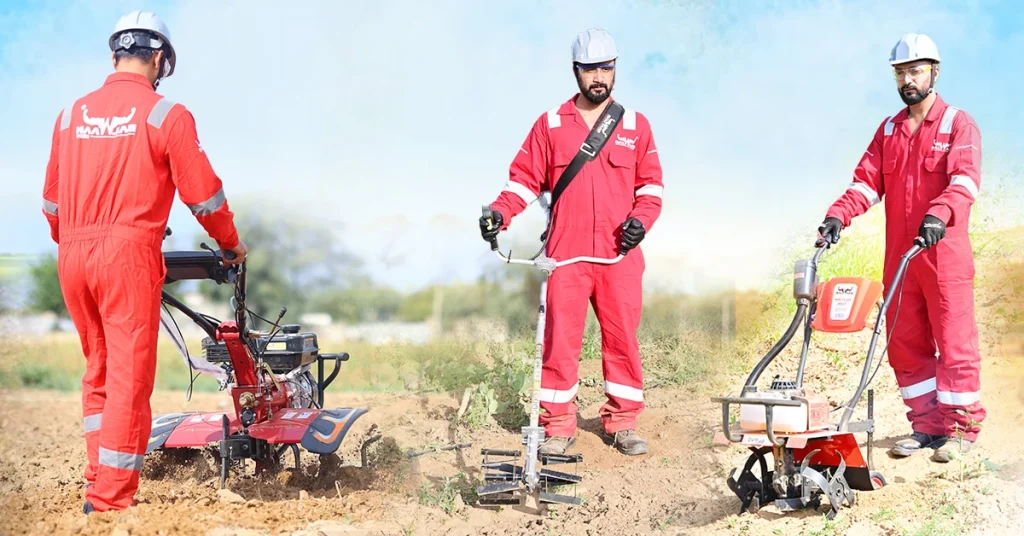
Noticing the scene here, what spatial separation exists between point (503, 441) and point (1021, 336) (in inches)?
186

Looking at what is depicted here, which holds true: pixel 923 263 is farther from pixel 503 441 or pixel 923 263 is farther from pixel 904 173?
pixel 503 441

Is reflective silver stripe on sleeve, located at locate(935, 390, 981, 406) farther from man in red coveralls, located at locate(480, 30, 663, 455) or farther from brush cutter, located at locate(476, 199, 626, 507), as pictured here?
brush cutter, located at locate(476, 199, 626, 507)

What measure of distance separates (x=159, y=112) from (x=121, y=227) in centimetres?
58

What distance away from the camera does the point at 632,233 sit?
19.4 feet

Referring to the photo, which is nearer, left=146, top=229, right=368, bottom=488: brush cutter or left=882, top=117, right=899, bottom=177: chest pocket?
left=146, top=229, right=368, bottom=488: brush cutter

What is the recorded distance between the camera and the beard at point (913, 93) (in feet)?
19.1

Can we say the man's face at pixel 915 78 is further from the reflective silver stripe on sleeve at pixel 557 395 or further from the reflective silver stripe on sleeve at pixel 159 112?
the reflective silver stripe on sleeve at pixel 159 112

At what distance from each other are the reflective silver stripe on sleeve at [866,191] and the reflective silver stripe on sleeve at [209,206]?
12.2 ft

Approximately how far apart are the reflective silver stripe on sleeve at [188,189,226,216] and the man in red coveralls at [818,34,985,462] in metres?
3.30

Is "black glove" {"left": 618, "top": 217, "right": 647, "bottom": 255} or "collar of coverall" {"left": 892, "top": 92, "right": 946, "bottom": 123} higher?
"collar of coverall" {"left": 892, "top": 92, "right": 946, "bottom": 123}

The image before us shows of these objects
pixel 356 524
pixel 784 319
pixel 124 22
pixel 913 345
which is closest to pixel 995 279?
pixel 784 319

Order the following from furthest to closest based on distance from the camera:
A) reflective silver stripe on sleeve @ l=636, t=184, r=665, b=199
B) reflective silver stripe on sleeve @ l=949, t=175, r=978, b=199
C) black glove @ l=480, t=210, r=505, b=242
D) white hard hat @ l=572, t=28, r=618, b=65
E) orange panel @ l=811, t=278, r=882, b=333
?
1. reflective silver stripe on sleeve @ l=636, t=184, r=665, b=199
2. white hard hat @ l=572, t=28, r=618, b=65
3. reflective silver stripe on sleeve @ l=949, t=175, r=978, b=199
4. black glove @ l=480, t=210, r=505, b=242
5. orange panel @ l=811, t=278, r=882, b=333

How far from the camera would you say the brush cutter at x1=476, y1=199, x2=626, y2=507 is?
512 centimetres

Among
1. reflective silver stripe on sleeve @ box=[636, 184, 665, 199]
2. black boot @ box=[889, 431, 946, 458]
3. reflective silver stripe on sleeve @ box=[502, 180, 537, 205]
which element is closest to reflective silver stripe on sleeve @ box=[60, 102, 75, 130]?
reflective silver stripe on sleeve @ box=[502, 180, 537, 205]
